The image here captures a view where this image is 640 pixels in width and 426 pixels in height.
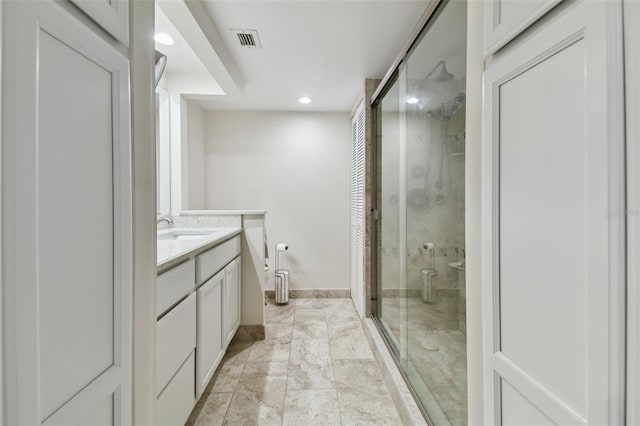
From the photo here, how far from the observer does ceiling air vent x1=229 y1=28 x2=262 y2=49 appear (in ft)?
6.19

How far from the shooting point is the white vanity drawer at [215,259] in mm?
1467

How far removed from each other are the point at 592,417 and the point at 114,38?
124cm

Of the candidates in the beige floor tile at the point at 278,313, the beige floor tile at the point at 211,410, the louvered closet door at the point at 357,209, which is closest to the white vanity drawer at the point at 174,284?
the beige floor tile at the point at 211,410

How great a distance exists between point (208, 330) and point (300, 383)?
0.70 m

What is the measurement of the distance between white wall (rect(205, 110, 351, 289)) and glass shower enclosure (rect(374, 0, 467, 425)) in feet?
4.44

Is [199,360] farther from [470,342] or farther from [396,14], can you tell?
[396,14]

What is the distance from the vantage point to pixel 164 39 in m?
2.02

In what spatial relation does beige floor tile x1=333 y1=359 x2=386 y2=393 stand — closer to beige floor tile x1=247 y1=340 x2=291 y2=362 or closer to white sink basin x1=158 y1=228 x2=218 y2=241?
beige floor tile x1=247 y1=340 x2=291 y2=362

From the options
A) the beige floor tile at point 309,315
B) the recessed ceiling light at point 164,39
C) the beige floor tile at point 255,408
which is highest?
the recessed ceiling light at point 164,39

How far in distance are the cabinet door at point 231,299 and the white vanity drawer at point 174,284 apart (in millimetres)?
592

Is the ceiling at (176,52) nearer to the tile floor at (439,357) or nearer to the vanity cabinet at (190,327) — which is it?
the vanity cabinet at (190,327)

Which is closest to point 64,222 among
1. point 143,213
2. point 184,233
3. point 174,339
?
point 143,213

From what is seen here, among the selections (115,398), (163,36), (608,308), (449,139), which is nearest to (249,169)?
(163,36)

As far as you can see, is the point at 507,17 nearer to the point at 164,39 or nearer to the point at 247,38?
the point at 247,38
